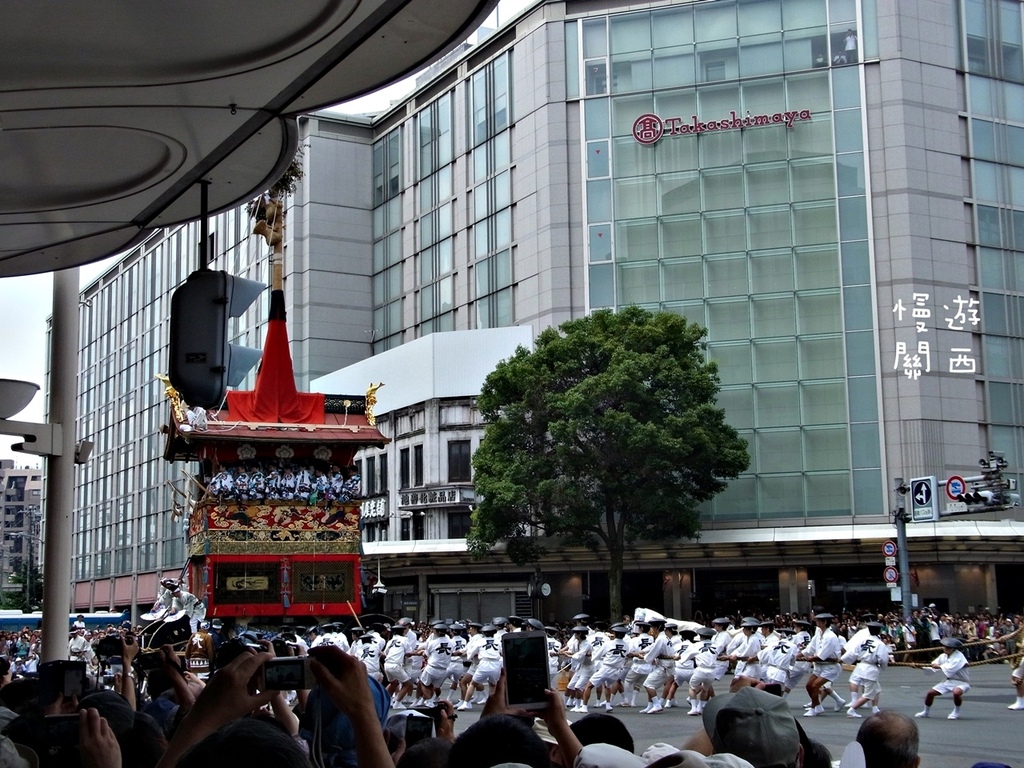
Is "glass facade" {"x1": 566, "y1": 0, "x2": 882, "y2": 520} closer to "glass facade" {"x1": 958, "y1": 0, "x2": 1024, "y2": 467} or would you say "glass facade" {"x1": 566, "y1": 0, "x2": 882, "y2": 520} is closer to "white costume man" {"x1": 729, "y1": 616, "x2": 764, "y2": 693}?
"glass facade" {"x1": 958, "y1": 0, "x2": 1024, "y2": 467}

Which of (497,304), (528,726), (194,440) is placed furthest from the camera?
(497,304)

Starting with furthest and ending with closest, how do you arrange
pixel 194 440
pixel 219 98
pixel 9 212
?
pixel 194 440
pixel 9 212
pixel 219 98

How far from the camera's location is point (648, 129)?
50.7m

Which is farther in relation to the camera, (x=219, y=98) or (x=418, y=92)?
(x=418, y=92)

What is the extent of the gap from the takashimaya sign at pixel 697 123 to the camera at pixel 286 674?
156ft

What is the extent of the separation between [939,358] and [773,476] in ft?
23.7

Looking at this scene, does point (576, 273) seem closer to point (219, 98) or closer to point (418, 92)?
point (418, 92)

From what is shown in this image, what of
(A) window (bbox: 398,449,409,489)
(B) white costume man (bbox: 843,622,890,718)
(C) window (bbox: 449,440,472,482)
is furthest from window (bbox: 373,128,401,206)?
(B) white costume man (bbox: 843,622,890,718)

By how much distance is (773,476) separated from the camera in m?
47.7

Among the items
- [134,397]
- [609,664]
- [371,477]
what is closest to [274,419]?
[609,664]

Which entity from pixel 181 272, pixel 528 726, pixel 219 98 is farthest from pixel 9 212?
pixel 181 272

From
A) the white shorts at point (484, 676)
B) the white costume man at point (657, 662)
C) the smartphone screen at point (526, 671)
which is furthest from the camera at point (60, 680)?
the white costume man at point (657, 662)

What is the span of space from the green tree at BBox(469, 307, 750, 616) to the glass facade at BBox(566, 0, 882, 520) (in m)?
4.67

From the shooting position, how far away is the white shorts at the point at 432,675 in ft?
75.6
